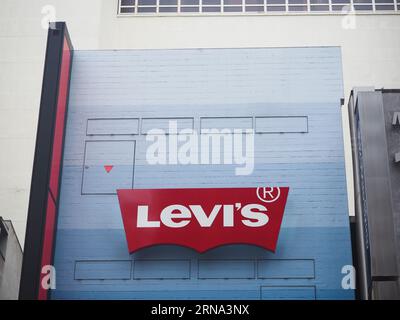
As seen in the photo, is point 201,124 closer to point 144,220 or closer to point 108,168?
point 108,168

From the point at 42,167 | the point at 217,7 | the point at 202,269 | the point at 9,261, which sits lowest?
the point at 202,269

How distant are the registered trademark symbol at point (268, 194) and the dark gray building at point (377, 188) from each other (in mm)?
1281

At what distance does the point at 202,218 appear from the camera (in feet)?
32.1

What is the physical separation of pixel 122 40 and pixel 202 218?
3.67 m

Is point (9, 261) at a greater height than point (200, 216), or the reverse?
point (200, 216)

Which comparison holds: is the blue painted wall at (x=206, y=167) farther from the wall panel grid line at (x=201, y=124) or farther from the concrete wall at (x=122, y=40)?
the concrete wall at (x=122, y=40)

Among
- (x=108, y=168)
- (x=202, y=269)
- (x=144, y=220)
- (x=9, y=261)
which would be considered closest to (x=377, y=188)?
(x=202, y=269)

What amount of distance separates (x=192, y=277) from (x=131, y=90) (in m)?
3.37

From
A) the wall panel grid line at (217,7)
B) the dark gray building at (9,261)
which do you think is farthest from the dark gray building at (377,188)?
the dark gray building at (9,261)

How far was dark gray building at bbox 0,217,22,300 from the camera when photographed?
975 centimetres

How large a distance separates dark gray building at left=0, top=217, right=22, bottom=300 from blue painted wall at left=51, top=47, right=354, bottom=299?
0.77m

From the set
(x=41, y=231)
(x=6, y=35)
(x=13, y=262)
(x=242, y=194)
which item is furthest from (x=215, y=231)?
(x=6, y=35)
